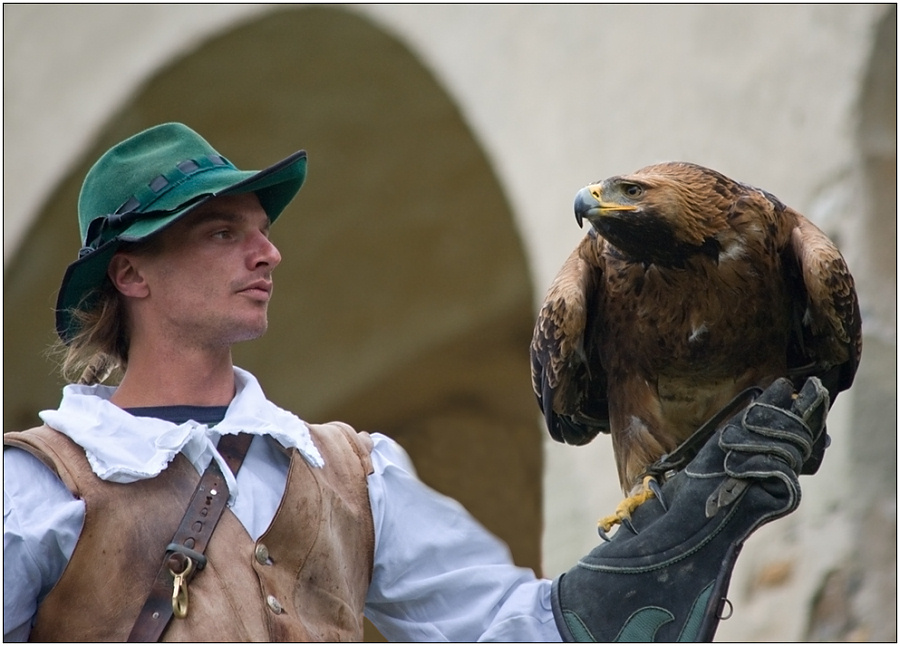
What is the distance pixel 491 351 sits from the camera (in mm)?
6734

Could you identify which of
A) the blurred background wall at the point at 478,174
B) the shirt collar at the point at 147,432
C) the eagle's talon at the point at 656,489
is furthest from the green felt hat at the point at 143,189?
the blurred background wall at the point at 478,174

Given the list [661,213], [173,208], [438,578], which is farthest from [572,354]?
[173,208]

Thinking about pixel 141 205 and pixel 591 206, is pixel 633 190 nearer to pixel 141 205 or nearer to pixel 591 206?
pixel 591 206

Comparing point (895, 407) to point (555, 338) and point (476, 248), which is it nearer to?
point (555, 338)

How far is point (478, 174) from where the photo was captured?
5.97 metres

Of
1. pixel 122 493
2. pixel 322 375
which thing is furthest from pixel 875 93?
pixel 322 375

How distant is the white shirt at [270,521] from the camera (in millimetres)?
2268

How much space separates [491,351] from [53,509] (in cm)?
455

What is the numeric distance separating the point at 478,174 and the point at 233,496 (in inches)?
147

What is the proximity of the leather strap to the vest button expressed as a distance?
12 centimetres

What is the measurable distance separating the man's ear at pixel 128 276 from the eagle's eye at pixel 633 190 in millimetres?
998

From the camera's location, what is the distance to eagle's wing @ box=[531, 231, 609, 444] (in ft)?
9.69

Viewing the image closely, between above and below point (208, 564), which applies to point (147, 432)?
above

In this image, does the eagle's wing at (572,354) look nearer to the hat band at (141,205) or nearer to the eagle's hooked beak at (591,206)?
the eagle's hooked beak at (591,206)
